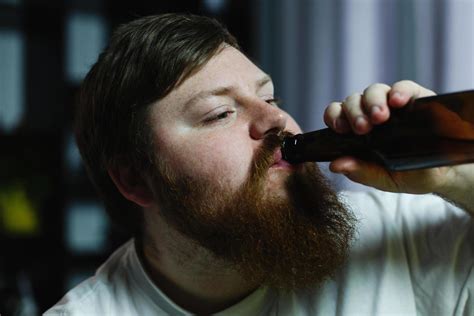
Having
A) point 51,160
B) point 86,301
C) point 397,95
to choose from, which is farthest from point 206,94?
point 51,160

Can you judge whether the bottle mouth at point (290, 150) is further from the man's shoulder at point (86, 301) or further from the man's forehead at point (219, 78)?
the man's shoulder at point (86, 301)

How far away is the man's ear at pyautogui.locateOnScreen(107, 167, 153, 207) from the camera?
132 centimetres

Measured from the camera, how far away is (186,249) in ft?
4.09

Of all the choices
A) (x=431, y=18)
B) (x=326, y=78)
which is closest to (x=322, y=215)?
(x=431, y=18)

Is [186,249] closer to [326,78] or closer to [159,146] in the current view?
[159,146]

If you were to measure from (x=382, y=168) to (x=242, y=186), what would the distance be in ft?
0.86

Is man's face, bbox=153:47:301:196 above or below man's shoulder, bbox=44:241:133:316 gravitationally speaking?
above

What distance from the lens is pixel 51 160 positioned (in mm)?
2994

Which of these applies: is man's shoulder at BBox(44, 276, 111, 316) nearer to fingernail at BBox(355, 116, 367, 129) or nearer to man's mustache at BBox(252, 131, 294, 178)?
man's mustache at BBox(252, 131, 294, 178)

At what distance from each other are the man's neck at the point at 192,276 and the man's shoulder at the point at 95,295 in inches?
3.6

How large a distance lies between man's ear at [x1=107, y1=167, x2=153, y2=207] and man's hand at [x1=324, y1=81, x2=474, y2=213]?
1.65 ft

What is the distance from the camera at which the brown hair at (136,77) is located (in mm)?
1203

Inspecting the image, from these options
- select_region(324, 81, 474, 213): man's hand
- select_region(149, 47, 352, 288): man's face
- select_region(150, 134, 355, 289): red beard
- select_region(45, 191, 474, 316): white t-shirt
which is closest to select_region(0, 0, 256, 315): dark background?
select_region(45, 191, 474, 316): white t-shirt

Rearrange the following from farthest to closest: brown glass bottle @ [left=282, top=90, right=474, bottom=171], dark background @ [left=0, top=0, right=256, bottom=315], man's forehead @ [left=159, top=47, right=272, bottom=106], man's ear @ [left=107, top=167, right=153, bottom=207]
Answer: dark background @ [left=0, top=0, right=256, bottom=315]
man's ear @ [left=107, top=167, right=153, bottom=207]
man's forehead @ [left=159, top=47, right=272, bottom=106]
brown glass bottle @ [left=282, top=90, right=474, bottom=171]
